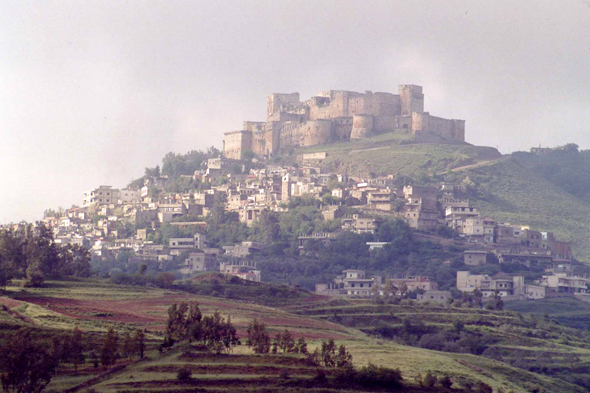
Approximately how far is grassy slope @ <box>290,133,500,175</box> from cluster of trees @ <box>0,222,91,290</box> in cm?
5130

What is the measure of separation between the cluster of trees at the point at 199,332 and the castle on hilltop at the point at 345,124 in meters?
79.6

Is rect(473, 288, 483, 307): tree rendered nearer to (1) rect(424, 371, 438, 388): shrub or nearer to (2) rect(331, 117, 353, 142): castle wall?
(1) rect(424, 371, 438, 388): shrub

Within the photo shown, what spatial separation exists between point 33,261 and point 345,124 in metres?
72.1

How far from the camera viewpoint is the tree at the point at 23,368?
112ft

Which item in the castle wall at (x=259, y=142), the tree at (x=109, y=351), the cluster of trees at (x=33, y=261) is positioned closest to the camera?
the tree at (x=109, y=351)

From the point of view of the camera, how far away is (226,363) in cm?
4012

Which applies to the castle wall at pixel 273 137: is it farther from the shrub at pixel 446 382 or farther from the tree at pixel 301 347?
the shrub at pixel 446 382

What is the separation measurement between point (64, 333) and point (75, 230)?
64.8m

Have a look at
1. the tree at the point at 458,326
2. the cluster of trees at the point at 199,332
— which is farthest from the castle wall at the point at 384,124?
the cluster of trees at the point at 199,332

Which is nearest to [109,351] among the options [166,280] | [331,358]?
[331,358]

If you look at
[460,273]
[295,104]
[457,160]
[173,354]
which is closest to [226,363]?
[173,354]

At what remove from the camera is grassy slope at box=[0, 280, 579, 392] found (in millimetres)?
40562

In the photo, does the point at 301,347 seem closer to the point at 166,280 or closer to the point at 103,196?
the point at 166,280

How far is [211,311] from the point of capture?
54688mm
